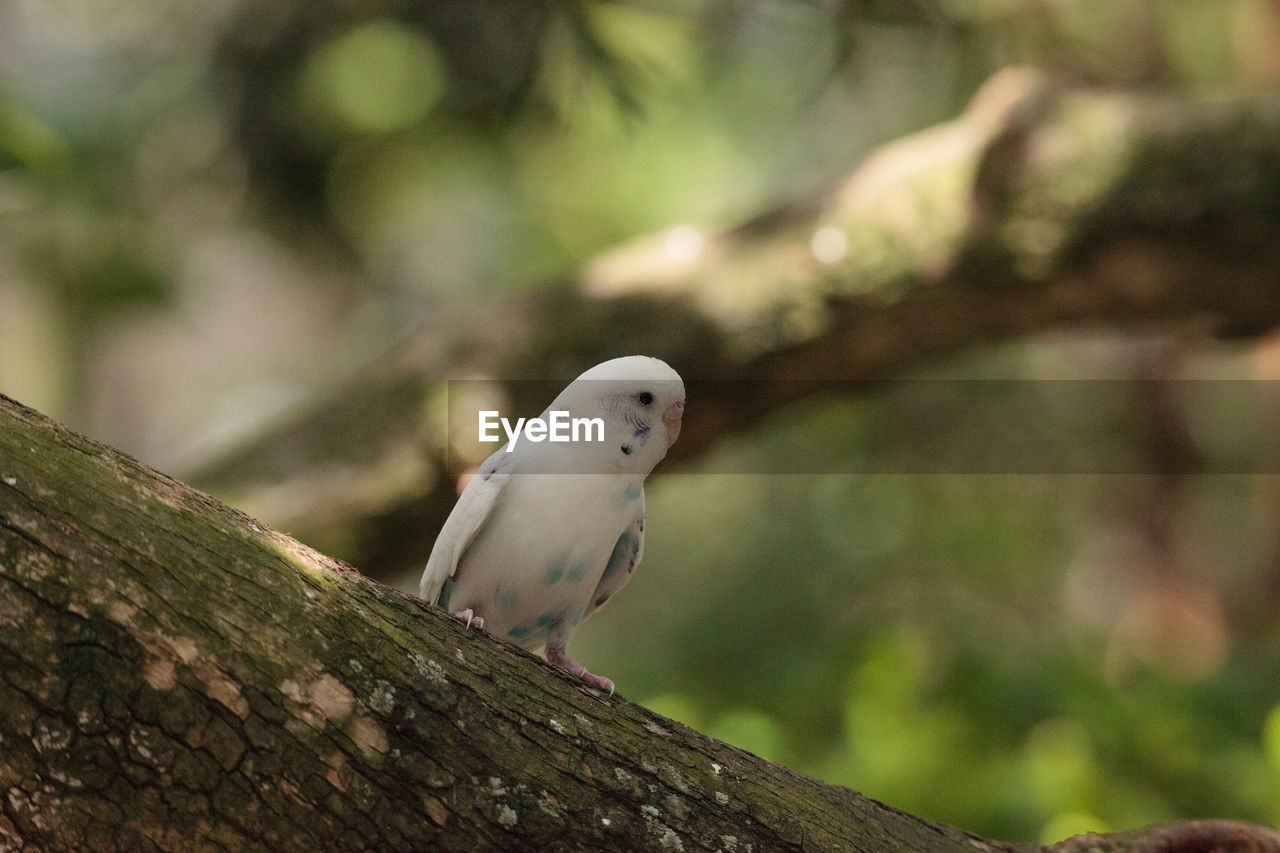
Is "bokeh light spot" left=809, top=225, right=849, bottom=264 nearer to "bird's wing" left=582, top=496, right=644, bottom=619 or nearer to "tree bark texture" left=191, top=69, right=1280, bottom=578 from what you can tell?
"tree bark texture" left=191, top=69, right=1280, bottom=578

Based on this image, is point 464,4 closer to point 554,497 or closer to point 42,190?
point 42,190

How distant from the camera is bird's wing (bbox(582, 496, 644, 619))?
8.29ft

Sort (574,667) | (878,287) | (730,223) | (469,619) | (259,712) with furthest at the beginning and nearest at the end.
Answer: (730,223) < (878,287) < (574,667) < (469,619) < (259,712)

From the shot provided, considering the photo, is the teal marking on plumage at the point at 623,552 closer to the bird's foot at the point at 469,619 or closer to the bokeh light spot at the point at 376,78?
the bird's foot at the point at 469,619

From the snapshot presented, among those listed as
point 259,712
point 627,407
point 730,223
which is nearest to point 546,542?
point 627,407

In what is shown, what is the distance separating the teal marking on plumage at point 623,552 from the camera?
2.55m

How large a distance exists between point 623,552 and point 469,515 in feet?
1.31

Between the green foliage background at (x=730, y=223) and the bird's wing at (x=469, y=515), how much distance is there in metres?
2.93

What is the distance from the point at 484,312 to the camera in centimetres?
567

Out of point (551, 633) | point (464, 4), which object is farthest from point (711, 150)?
point (551, 633)

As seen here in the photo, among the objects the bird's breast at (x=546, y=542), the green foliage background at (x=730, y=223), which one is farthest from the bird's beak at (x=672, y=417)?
the green foliage background at (x=730, y=223)

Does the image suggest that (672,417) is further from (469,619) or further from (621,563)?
(469,619)

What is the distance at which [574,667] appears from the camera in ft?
8.25

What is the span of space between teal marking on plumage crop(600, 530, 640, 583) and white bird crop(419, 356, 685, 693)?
0.17 feet
